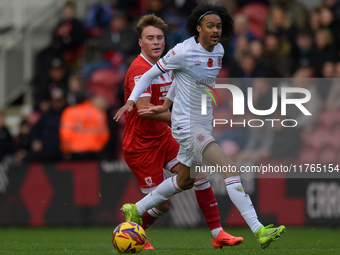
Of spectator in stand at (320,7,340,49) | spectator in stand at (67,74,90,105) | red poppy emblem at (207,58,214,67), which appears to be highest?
spectator in stand at (320,7,340,49)

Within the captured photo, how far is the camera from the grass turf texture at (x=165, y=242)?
646 cm

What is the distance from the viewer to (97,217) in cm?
1023

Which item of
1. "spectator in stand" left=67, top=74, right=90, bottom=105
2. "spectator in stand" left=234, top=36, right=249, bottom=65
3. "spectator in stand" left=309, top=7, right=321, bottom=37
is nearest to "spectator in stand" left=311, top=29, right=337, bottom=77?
"spectator in stand" left=309, top=7, right=321, bottom=37

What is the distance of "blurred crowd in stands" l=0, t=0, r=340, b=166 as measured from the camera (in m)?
9.48

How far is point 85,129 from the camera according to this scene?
10.8 metres

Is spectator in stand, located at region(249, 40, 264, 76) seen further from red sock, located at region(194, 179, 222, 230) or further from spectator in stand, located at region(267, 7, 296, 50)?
red sock, located at region(194, 179, 222, 230)

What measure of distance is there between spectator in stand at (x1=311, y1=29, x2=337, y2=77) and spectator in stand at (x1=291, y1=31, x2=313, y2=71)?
133 mm

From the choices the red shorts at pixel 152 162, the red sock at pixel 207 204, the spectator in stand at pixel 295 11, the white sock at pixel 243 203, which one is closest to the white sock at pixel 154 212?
the red shorts at pixel 152 162

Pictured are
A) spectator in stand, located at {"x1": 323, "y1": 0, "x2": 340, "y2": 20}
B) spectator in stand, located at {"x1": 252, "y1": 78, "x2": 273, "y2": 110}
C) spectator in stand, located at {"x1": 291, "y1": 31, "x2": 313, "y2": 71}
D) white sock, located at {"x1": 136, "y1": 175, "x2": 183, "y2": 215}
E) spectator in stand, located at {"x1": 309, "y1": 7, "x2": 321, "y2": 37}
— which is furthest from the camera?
spectator in stand, located at {"x1": 323, "y1": 0, "x2": 340, "y2": 20}

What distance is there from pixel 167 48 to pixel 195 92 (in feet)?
16.6

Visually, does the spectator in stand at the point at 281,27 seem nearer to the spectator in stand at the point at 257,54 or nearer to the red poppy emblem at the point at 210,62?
the spectator in stand at the point at 257,54

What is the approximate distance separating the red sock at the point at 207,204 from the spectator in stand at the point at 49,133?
4347mm

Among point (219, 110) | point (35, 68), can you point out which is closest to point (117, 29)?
point (35, 68)

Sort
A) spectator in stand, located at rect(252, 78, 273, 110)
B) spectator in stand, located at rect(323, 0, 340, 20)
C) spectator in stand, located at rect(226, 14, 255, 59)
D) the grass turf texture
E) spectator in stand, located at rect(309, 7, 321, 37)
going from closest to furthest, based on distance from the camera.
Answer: the grass turf texture → spectator in stand, located at rect(252, 78, 273, 110) → spectator in stand, located at rect(309, 7, 321, 37) → spectator in stand, located at rect(323, 0, 340, 20) → spectator in stand, located at rect(226, 14, 255, 59)
